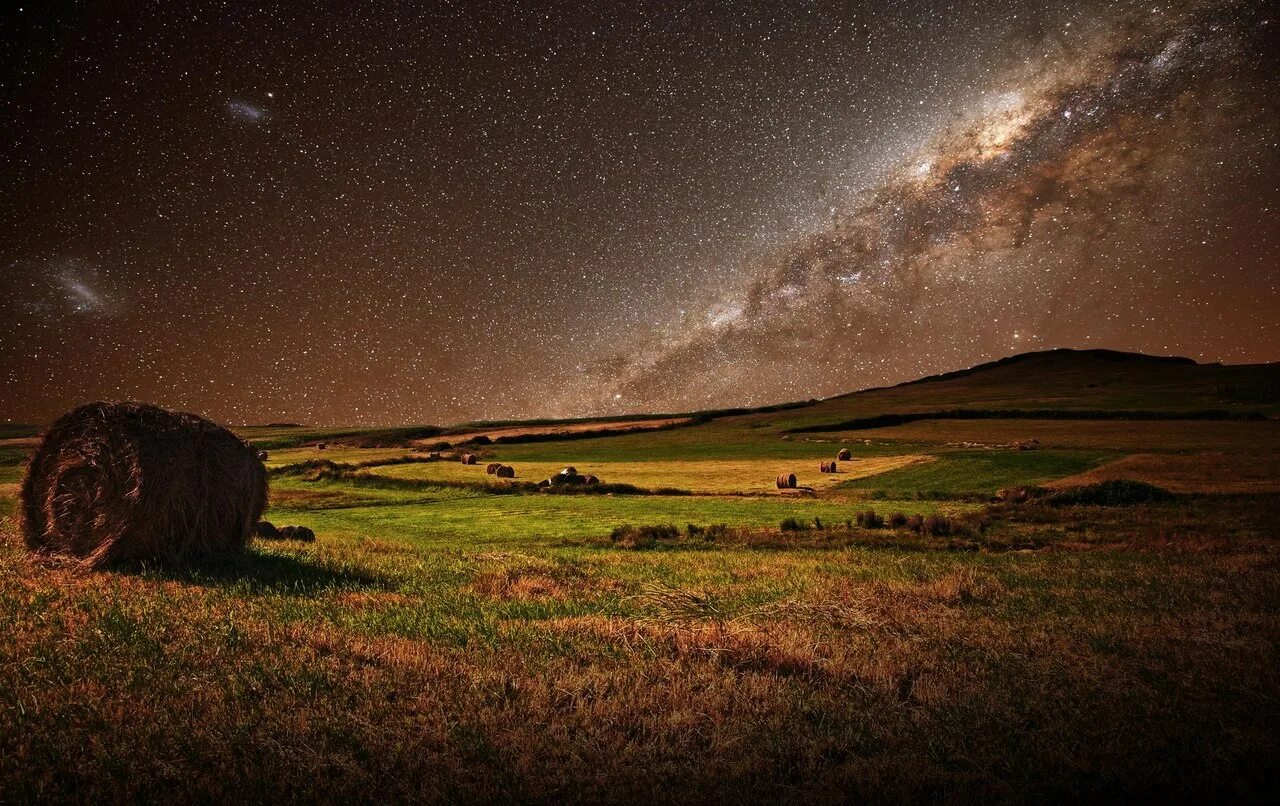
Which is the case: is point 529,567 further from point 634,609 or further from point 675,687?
point 675,687

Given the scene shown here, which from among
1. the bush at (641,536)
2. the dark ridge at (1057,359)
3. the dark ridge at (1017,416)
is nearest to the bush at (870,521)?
the bush at (641,536)

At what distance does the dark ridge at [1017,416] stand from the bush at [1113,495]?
2322 inches

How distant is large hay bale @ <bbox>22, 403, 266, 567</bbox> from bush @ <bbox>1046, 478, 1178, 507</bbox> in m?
30.0

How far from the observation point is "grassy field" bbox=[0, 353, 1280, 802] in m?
4.80

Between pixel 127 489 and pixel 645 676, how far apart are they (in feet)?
41.0

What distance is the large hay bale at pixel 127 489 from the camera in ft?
44.1

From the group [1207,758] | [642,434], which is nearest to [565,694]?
[1207,758]

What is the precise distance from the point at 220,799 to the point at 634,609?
6.10m

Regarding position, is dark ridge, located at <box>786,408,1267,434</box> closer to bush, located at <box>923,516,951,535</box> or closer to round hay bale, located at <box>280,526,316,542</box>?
bush, located at <box>923,516,951,535</box>

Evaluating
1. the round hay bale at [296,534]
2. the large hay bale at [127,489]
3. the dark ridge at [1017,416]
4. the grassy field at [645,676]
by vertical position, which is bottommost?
the grassy field at [645,676]

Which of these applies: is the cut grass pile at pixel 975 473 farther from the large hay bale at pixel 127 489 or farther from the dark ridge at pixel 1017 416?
the dark ridge at pixel 1017 416

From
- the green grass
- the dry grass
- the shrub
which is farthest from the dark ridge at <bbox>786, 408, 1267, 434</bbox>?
the dry grass

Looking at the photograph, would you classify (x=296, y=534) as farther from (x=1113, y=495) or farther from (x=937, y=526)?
(x=1113, y=495)

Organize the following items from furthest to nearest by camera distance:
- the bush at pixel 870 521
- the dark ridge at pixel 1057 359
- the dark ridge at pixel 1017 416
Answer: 1. the dark ridge at pixel 1057 359
2. the dark ridge at pixel 1017 416
3. the bush at pixel 870 521
